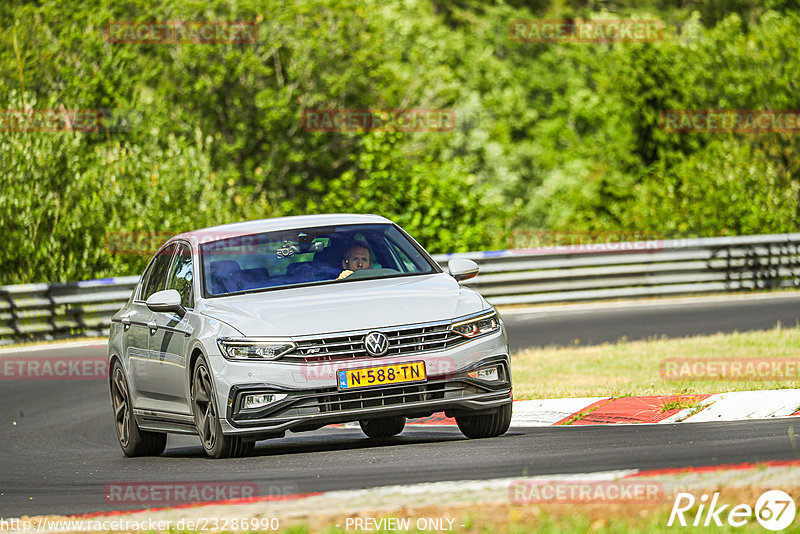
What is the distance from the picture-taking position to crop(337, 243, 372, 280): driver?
387 inches

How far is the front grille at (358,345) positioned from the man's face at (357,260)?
3.85 feet

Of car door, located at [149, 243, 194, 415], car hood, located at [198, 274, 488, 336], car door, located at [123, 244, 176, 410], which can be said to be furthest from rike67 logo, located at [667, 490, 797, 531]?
car door, located at [123, 244, 176, 410]

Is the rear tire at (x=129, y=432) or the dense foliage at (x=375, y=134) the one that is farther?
the dense foliage at (x=375, y=134)

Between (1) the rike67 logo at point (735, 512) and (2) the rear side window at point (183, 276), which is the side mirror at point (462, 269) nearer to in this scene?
(2) the rear side window at point (183, 276)

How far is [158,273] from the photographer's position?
11070 millimetres

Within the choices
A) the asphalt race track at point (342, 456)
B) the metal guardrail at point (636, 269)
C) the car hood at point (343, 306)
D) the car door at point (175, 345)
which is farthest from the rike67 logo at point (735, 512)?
the metal guardrail at point (636, 269)

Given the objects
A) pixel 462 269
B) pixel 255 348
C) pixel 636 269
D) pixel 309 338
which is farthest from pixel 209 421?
pixel 636 269

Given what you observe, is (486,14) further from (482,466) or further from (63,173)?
(482,466)

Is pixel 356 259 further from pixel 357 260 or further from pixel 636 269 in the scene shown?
pixel 636 269

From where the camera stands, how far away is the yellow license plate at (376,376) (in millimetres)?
8703

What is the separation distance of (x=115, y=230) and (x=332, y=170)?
20.7 meters

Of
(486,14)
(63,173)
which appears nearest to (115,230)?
(63,173)

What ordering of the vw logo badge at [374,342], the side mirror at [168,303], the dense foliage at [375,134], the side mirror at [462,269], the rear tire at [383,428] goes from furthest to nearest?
the dense foliage at [375,134] < the rear tire at [383,428] < the side mirror at [462,269] < the side mirror at [168,303] < the vw logo badge at [374,342]

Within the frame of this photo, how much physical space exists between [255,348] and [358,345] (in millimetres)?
645
